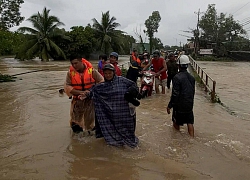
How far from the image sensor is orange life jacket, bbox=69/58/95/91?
484cm

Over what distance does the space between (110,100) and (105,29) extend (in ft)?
128

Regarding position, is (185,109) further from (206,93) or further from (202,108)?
(206,93)

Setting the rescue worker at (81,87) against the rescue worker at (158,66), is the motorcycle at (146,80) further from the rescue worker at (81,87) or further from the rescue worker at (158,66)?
the rescue worker at (81,87)

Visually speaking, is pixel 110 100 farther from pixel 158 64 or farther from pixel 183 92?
pixel 158 64

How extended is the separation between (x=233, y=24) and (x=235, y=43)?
21.5ft

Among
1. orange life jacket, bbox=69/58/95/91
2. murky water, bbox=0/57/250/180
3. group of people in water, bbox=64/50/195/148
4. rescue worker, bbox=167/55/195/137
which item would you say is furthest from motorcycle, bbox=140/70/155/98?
orange life jacket, bbox=69/58/95/91

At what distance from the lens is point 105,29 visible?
42219mm

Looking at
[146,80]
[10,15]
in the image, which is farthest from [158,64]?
[10,15]

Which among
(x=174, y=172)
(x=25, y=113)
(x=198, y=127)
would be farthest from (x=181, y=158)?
(x=25, y=113)

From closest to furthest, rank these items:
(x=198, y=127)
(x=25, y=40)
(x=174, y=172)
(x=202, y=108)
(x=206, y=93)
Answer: (x=174, y=172)
(x=198, y=127)
(x=202, y=108)
(x=206, y=93)
(x=25, y=40)

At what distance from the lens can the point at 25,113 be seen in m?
7.62

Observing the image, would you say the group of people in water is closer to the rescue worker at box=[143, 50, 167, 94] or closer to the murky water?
the murky water

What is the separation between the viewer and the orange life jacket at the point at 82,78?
484 cm

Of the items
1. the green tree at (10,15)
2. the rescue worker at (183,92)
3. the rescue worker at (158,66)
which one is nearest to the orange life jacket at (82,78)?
the rescue worker at (183,92)
